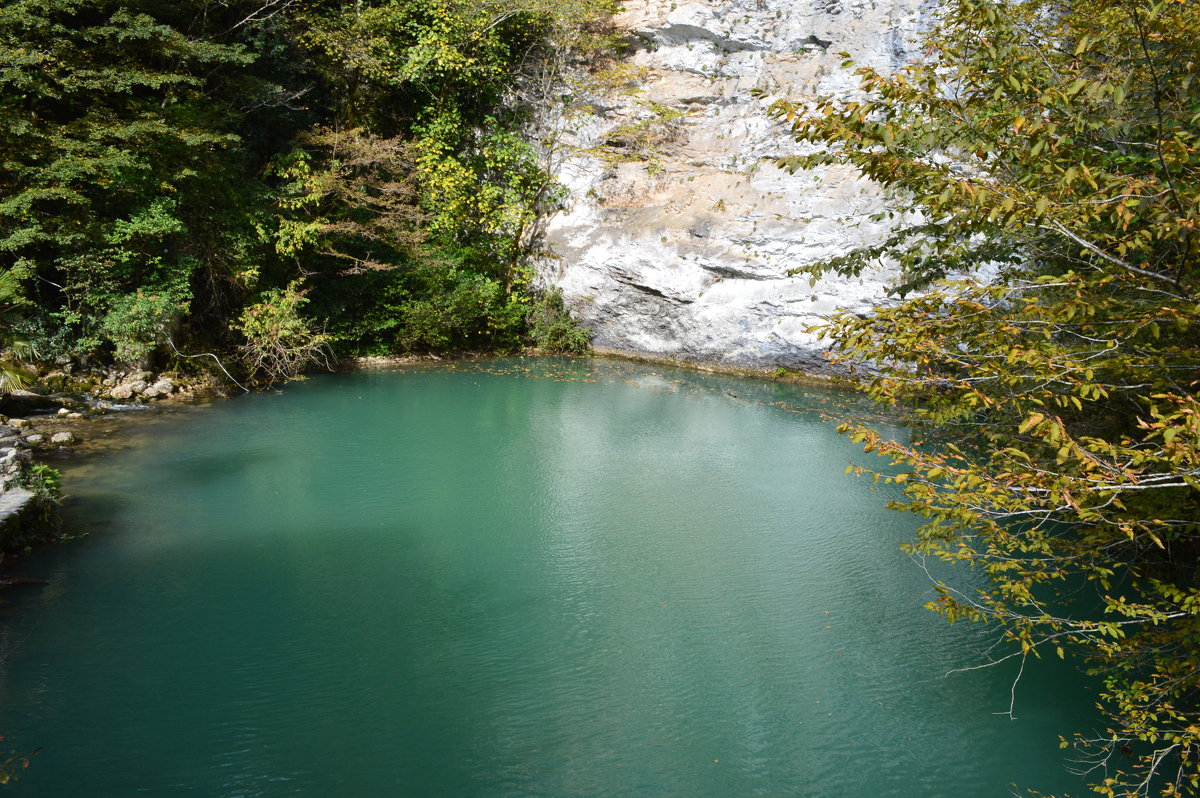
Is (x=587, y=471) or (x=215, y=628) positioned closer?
(x=215, y=628)

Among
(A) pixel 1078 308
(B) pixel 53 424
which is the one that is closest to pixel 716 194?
(B) pixel 53 424

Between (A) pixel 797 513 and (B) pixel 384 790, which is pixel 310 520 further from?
(A) pixel 797 513

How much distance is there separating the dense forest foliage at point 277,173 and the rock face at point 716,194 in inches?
47.6

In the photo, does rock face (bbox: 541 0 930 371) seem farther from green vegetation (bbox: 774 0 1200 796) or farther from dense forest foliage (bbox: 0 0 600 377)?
green vegetation (bbox: 774 0 1200 796)

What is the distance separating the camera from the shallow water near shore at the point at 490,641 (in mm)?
3830

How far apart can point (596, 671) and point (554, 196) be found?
12944mm

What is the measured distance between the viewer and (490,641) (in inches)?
196

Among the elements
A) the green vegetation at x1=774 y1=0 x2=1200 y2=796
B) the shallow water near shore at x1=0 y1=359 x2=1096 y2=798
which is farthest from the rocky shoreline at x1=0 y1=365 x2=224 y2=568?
the green vegetation at x1=774 y1=0 x2=1200 y2=796

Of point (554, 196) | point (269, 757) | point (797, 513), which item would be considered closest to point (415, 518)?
point (269, 757)

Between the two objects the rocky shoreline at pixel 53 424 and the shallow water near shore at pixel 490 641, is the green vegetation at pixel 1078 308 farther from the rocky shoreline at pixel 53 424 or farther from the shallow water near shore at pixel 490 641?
the rocky shoreline at pixel 53 424

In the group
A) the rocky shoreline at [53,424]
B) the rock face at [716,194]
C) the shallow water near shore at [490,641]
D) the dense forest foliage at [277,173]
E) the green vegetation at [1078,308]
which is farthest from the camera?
the rock face at [716,194]

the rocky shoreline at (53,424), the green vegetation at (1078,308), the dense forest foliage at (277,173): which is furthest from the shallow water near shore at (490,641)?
the dense forest foliage at (277,173)

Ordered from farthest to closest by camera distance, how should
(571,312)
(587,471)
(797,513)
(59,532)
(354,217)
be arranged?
(571,312) < (354,217) < (587,471) < (797,513) < (59,532)

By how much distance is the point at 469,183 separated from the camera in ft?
47.9
